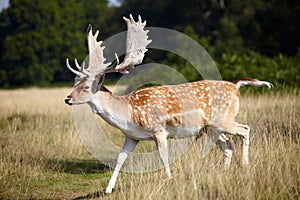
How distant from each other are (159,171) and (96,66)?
173 cm

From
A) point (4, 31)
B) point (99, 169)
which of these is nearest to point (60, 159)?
point (99, 169)

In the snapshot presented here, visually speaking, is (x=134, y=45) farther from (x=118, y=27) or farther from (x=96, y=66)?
(x=118, y=27)

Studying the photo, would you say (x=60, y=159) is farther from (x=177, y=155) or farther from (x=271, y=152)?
(x=271, y=152)

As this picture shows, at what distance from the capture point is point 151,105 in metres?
6.46

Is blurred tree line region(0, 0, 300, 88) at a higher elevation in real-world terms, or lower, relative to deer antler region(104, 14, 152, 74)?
higher

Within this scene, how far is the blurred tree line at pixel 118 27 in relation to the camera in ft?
109

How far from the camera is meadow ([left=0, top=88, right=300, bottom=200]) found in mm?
5223

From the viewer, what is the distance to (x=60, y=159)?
8562mm

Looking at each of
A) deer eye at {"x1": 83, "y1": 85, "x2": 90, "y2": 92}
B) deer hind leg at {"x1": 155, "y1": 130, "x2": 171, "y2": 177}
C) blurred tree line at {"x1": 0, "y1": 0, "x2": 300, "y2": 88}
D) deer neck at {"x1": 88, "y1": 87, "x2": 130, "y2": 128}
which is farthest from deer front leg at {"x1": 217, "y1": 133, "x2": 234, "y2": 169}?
blurred tree line at {"x1": 0, "y1": 0, "x2": 300, "y2": 88}

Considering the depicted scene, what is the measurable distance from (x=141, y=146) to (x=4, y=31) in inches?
1732

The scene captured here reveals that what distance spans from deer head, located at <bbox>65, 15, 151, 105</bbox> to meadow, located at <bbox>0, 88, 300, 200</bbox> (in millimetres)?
1278

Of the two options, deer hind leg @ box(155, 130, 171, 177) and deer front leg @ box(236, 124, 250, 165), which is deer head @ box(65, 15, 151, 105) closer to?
deer hind leg @ box(155, 130, 171, 177)

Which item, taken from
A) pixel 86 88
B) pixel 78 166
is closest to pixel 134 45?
pixel 86 88

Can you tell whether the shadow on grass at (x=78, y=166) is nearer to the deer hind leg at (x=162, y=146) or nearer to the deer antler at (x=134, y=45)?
the deer hind leg at (x=162, y=146)
